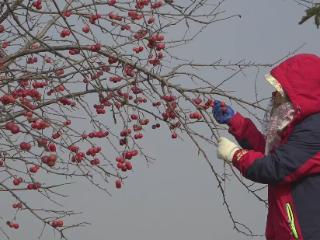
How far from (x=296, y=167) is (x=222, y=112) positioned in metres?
0.77

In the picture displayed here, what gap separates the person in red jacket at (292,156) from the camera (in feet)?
7.34

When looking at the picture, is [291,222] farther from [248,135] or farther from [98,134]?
[98,134]

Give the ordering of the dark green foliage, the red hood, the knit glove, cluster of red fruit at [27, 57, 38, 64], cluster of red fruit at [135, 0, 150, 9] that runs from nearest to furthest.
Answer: the red hood < the knit glove < the dark green foliage < cluster of red fruit at [135, 0, 150, 9] < cluster of red fruit at [27, 57, 38, 64]

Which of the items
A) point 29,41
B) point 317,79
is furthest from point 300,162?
point 29,41

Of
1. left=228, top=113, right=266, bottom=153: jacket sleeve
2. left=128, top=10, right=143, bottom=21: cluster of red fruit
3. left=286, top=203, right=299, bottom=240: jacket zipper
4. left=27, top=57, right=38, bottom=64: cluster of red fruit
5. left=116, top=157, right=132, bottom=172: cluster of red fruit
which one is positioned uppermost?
left=27, top=57, right=38, bottom=64: cluster of red fruit

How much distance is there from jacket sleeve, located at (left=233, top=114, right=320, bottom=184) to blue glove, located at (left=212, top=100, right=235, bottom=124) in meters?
0.62

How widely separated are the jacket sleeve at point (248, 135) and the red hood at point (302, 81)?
378 mm

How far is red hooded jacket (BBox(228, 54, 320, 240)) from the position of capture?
2.24m

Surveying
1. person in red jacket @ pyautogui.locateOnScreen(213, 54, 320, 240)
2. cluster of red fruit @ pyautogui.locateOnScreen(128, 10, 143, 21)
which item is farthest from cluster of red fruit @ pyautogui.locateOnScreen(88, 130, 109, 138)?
person in red jacket @ pyautogui.locateOnScreen(213, 54, 320, 240)

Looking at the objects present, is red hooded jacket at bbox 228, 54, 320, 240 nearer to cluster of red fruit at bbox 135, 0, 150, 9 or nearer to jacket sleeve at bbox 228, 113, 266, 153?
jacket sleeve at bbox 228, 113, 266, 153

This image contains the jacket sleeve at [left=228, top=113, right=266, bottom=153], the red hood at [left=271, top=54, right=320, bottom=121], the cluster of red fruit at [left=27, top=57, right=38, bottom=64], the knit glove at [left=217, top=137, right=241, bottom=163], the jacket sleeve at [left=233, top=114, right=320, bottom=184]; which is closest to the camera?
the jacket sleeve at [left=233, top=114, right=320, bottom=184]

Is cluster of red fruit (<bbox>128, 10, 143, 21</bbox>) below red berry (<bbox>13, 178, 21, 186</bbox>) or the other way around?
the other way around

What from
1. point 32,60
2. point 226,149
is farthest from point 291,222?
point 32,60

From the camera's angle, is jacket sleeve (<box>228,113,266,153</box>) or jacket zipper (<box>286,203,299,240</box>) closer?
jacket zipper (<box>286,203,299,240</box>)
